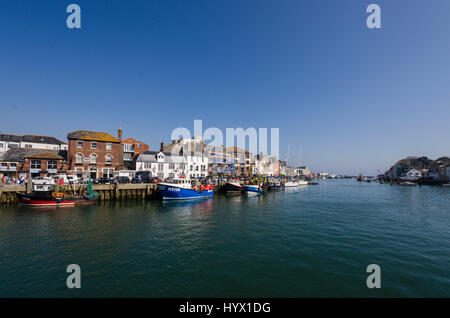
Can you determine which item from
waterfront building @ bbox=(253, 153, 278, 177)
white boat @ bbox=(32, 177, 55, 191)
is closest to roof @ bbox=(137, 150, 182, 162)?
white boat @ bbox=(32, 177, 55, 191)

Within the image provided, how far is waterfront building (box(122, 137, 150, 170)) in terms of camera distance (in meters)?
58.4

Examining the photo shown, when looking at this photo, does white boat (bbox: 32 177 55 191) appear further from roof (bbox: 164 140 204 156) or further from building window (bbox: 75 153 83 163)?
roof (bbox: 164 140 204 156)

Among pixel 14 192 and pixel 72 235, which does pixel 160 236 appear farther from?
pixel 14 192

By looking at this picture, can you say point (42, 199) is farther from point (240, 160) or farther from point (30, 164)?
point (240, 160)

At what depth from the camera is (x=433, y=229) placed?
63.8 feet

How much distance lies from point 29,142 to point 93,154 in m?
30.1

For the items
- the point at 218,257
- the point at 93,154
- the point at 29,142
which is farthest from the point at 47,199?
the point at 29,142

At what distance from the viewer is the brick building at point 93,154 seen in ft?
143

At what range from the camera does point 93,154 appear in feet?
149

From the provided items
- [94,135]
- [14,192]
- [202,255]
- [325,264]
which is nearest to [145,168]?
[94,135]

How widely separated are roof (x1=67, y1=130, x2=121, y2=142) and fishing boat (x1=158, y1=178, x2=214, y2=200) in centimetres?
2325

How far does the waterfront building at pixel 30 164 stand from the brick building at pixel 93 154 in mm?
2430

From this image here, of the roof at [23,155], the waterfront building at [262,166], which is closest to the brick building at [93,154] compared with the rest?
the roof at [23,155]

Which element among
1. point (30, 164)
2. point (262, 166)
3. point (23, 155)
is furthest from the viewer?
point (262, 166)
